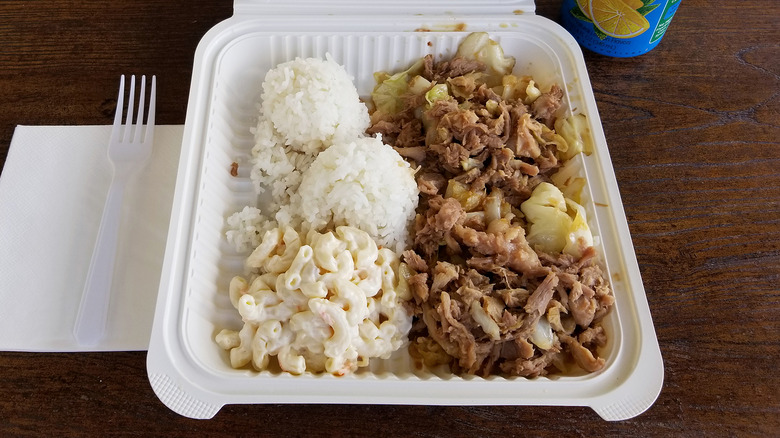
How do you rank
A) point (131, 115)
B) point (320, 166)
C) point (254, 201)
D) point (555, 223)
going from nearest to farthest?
point (555, 223) → point (320, 166) → point (254, 201) → point (131, 115)

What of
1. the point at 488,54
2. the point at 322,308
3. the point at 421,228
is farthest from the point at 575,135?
the point at 322,308

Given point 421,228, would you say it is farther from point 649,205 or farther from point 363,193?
point 649,205

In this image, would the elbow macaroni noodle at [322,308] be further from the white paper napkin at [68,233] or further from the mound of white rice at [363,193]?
the white paper napkin at [68,233]

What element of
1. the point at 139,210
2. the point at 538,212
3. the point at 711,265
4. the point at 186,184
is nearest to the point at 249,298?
the point at 186,184

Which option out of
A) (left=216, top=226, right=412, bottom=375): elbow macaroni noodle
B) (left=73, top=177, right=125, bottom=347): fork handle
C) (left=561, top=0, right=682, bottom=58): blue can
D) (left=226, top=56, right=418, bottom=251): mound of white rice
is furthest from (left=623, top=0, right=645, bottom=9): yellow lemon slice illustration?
(left=73, top=177, right=125, bottom=347): fork handle

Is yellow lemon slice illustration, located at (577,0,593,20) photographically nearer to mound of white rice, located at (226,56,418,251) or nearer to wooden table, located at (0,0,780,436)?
wooden table, located at (0,0,780,436)
